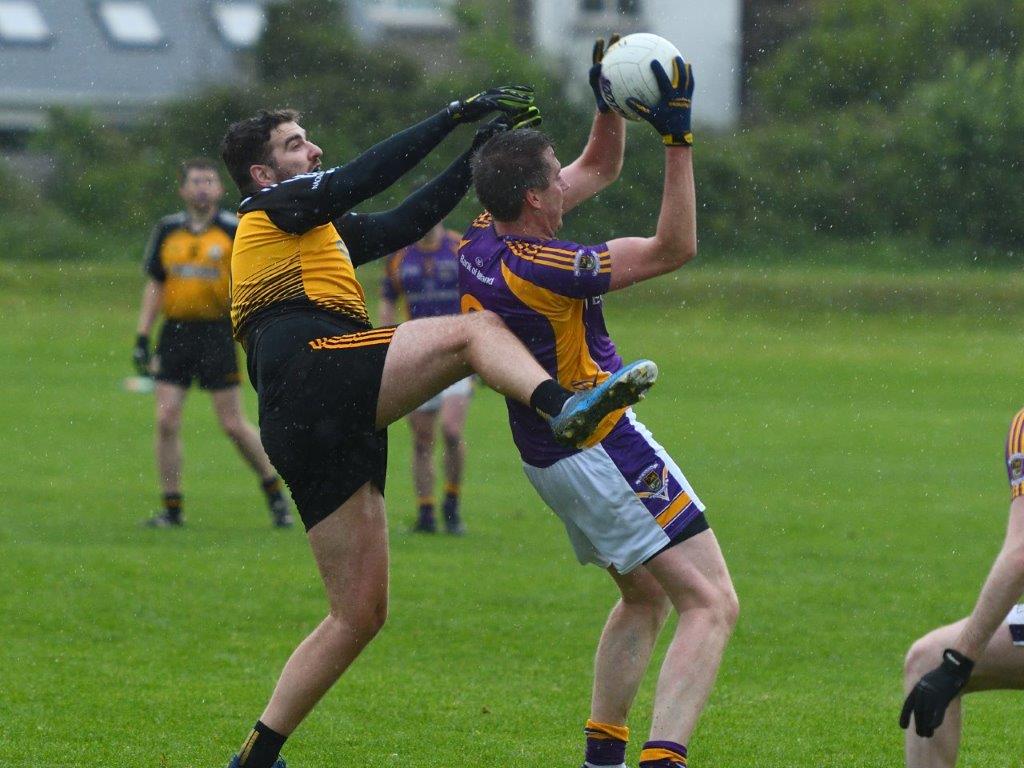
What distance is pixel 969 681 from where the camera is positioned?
4.80 meters

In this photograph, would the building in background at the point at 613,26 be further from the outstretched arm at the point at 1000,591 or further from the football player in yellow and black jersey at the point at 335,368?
the outstretched arm at the point at 1000,591

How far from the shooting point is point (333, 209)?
5.38m

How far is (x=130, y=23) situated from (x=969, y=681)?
43.1 meters

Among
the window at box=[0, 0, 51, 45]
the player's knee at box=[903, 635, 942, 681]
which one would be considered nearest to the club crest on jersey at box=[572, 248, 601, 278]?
the player's knee at box=[903, 635, 942, 681]

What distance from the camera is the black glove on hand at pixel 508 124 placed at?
570 centimetres

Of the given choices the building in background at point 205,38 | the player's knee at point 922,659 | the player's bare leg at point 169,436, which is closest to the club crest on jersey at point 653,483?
the player's knee at point 922,659

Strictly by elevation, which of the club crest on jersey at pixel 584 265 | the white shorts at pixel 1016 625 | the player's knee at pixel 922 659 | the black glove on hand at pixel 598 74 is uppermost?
the black glove on hand at pixel 598 74

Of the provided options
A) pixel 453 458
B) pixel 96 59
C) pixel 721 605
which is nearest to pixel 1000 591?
pixel 721 605

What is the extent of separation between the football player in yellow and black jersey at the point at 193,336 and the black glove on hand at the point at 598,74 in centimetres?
611

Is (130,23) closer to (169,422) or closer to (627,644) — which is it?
(169,422)

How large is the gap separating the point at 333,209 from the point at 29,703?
2628mm

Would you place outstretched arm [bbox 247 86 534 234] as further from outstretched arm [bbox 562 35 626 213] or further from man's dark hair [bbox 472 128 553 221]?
outstretched arm [bbox 562 35 626 213]

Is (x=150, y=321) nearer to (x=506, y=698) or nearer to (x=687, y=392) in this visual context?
(x=506, y=698)

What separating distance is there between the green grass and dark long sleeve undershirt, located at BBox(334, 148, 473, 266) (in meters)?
1.87
